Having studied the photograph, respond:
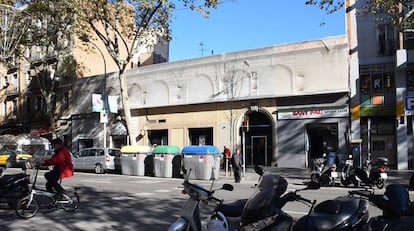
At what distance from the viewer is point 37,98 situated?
150 ft

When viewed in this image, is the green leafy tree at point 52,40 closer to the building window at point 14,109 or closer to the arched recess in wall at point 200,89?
the building window at point 14,109

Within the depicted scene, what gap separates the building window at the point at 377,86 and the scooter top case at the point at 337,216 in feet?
70.7

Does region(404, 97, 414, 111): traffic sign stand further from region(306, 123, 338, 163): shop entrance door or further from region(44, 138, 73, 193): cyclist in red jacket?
region(44, 138, 73, 193): cyclist in red jacket

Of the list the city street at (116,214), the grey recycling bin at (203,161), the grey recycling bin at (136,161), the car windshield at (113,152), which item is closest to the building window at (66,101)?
the car windshield at (113,152)

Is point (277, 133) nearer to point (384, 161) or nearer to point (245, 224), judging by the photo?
point (384, 161)

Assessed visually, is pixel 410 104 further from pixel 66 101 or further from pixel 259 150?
pixel 66 101

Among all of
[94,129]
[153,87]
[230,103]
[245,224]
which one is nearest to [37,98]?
[94,129]

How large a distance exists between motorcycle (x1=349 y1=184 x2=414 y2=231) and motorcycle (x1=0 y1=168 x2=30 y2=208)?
27.0ft

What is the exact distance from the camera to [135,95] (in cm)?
3406

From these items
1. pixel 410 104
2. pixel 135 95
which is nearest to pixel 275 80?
pixel 410 104

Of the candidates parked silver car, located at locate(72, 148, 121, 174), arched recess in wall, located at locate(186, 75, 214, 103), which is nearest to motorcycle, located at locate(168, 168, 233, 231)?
parked silver car, located at locate(72, 148, 121, 174)

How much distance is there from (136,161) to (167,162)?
2.09m

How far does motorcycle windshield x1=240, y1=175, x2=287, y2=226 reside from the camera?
4.72 metres

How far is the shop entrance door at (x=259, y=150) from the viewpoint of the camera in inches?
1101
